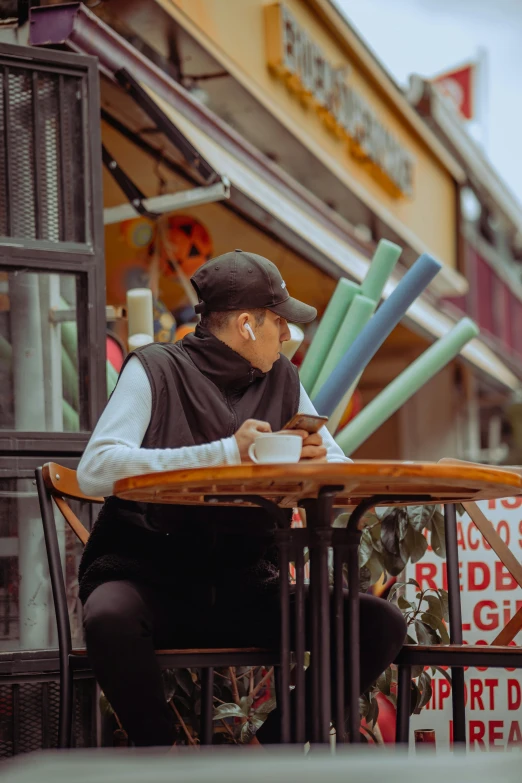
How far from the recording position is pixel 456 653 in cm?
217

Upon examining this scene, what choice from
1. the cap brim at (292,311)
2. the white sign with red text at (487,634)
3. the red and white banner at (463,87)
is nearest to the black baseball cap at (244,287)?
the cap brim at (292,311)

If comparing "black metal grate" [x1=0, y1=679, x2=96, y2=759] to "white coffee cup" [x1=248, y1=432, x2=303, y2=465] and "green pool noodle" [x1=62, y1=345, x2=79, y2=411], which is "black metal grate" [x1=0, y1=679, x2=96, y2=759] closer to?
"green pool noodle" [x1=62, y1=345, x2=79, y2=411]

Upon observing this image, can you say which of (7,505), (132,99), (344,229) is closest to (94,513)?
(7,505)

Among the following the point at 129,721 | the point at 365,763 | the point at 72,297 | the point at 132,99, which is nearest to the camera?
the point at 365,763

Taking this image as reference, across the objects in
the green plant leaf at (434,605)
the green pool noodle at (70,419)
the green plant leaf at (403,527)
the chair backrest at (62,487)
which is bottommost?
the green plant leaf at (434,605)

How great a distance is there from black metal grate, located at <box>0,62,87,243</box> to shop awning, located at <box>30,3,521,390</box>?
515 millimetres

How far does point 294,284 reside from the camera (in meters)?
8.58

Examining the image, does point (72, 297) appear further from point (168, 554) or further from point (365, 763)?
point (365, 763)

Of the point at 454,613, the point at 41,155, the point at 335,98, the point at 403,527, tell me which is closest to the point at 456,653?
the point at 454,613

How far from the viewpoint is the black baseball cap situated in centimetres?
229

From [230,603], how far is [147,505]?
26 centimetres

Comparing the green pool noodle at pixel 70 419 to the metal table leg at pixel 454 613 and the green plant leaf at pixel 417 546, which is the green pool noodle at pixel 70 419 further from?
the metal table leg at pixel 454 613

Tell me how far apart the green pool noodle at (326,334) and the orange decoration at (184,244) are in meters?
1.73

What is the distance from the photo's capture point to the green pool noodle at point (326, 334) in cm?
354
